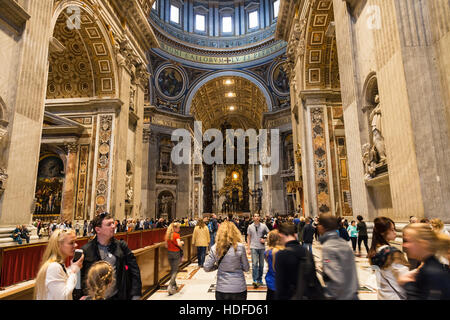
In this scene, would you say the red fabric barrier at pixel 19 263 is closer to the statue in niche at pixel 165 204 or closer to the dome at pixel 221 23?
the statue in niche at pixel 165 204

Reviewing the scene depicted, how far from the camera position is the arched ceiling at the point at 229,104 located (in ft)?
103

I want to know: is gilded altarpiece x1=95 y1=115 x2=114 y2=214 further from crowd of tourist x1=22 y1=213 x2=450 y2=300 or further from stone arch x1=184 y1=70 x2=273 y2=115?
stone arch x1=184 y1=70 x2=273 y2=115

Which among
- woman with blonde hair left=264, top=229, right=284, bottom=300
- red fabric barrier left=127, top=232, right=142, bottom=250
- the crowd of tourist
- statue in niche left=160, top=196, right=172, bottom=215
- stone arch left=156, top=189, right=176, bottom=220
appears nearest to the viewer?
the crowd of tourist

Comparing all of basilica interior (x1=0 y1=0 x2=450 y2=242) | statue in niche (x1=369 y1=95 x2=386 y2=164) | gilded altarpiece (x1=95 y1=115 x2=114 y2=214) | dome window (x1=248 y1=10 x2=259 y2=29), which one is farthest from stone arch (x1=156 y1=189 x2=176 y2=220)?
statue in niche (x1=369 y1=95 x2=386 y2=164)

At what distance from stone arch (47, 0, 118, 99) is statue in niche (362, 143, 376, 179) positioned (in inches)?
446

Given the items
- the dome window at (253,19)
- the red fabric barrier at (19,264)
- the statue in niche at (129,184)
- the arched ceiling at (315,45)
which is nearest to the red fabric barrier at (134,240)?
the red fabric barrier at (19,264)

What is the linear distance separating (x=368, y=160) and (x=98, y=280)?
6.47 meters

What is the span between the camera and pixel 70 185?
12984mm

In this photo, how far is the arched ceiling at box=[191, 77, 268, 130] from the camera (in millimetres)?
31312

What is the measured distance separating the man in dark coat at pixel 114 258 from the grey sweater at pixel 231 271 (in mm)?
677

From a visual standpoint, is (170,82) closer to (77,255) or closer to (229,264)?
(229,264)

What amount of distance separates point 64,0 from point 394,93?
1104cm

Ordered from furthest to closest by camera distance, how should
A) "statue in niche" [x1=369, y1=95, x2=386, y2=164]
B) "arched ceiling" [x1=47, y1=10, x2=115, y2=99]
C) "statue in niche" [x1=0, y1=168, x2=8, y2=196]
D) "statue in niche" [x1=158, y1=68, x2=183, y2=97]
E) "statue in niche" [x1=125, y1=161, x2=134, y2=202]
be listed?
"statue in niche" [x1=158, y1=68, x2=183, y2=97], "statue in niche" [x1=125, y1=161, x2=134, y2=202], "arched ceiling" [x1=47, y1=10, x2=115, y2=99], "statue in niche" [x1=0, y1=168, x2=8, y2=196], "statue in niche" [x1=369, y1=95, x2=386, y2=164]
